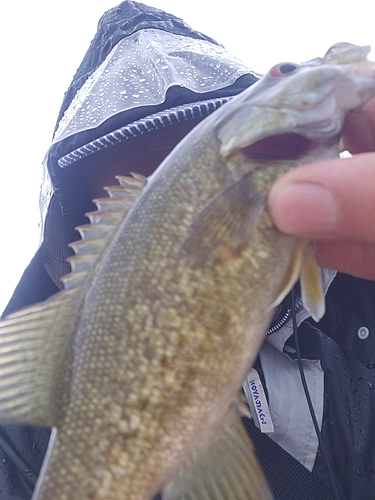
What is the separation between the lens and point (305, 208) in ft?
3.43

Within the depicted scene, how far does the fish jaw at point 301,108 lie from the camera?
129 cm

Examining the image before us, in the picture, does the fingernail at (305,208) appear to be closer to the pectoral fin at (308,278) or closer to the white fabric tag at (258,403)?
the pectoral fin at (308,278)

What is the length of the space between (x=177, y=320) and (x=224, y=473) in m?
0.49

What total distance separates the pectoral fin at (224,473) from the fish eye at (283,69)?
1189mm

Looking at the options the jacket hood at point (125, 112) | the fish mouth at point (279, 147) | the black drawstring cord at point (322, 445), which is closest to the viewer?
the fish mouth at point (279, 147)

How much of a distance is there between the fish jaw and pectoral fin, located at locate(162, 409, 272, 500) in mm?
872

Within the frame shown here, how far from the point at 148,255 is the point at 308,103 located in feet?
2.45

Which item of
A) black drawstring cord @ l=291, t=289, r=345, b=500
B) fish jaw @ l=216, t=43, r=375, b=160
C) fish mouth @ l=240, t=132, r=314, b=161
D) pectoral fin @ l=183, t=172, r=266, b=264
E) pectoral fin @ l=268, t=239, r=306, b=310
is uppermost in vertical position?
fish jaw @ l=216, t=43, r=375, b=160

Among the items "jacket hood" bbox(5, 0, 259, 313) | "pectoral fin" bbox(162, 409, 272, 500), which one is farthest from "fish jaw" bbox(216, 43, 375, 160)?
"jacket hood" bbox(5, 0, 259, 313)

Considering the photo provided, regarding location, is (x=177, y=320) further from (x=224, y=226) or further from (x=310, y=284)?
(x=310, y=284)

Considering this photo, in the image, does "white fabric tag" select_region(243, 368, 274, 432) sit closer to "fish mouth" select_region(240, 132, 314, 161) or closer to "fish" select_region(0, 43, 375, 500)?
"fish" select_region(0, 43, 375, 500)

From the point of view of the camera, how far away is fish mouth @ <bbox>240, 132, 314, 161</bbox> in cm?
129

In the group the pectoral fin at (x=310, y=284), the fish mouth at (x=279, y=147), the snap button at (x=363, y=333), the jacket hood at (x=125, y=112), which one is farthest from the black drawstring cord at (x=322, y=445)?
the jacket hood at (x=125, y=112)

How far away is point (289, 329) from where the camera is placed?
2.54m
